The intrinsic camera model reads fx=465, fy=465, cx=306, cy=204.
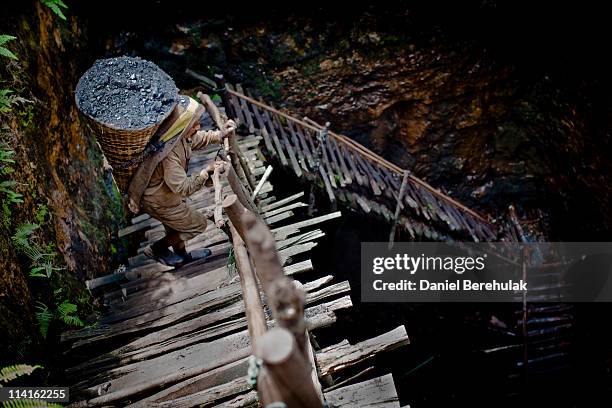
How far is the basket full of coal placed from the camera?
9.68 ft

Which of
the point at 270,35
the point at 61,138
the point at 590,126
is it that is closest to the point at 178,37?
the point at 270,35

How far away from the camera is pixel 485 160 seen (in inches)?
334

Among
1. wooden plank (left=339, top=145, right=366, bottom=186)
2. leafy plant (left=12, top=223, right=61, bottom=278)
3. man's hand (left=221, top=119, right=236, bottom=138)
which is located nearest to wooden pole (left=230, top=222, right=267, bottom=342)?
man's hand (left=221, top=119, right=236, bottom=138)

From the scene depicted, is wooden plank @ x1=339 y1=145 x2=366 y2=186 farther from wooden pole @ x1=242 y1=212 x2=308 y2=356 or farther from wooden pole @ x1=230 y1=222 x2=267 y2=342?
wooden pole @ x1=242 y1=212 x2=308 y2=356

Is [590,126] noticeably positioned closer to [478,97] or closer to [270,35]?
[478,97]

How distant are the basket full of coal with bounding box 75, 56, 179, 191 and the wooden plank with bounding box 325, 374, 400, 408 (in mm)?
2084

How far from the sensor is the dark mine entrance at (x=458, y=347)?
7.37 m

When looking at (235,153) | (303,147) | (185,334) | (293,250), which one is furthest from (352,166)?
(185,334)

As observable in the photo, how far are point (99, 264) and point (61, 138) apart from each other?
52.6 inches

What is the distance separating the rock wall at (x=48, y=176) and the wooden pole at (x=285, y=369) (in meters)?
2.39

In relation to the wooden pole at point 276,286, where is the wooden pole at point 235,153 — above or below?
above

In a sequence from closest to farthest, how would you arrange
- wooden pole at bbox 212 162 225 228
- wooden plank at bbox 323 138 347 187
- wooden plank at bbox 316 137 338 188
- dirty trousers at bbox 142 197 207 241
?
wooden pole at bbox 212 162 225 228
dirty trousers at bbox 142 197 207 241
wooden plank at bbox 316 137 338 188
wooden plank at bbox 323 138 347 187

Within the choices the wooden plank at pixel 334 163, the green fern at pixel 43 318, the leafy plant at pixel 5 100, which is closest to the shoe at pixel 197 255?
the green fern at pixel 43 318

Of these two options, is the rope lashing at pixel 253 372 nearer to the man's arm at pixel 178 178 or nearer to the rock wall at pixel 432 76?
the man's arm at pixel 178 178
